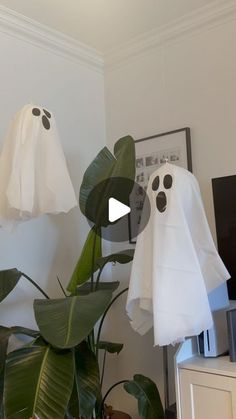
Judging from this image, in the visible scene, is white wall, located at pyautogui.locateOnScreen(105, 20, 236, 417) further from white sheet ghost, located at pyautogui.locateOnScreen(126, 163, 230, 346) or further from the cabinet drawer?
the cabinet drawer

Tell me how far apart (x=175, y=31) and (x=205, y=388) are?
174 cm

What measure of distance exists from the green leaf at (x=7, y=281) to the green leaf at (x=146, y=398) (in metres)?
0.62

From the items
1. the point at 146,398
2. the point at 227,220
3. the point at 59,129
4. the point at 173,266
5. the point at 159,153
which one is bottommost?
the point at 146,398

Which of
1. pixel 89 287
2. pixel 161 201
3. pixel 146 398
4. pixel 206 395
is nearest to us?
pixel 206 395

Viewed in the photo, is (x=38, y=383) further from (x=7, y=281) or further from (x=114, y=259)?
(x=114, y=259)

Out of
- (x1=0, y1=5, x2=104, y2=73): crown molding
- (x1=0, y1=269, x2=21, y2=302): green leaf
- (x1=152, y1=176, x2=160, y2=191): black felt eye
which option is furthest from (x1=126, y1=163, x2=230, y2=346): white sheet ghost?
(x1=0, y1=5, x2=104, y2=73): crown molding

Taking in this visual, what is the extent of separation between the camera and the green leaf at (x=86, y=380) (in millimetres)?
1360

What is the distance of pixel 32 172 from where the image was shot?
154cm

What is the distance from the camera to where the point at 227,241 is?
1741 millimetres

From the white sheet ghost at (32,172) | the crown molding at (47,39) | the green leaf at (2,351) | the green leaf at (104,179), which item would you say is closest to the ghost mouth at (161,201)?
the green leaf at (104,179)

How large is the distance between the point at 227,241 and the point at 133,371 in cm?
95

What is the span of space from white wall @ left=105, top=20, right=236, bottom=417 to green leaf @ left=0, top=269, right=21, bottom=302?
835 millimetres

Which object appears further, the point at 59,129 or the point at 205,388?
the point at 59,129

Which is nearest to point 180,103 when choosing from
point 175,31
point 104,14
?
point 175,31
